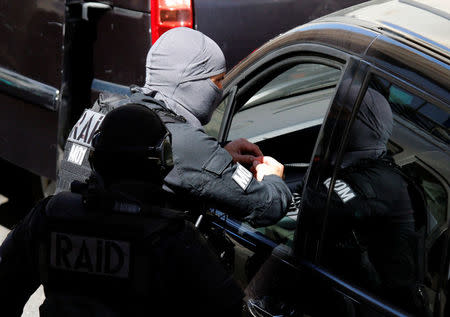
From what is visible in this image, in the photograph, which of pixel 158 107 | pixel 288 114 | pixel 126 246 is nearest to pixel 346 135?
pixel 158 107

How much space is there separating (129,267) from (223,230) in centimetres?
86

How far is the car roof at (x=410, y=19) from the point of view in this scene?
80.4 inches

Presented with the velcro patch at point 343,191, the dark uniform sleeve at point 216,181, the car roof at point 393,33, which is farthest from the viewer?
the dark uniform sleeve at point 216,181

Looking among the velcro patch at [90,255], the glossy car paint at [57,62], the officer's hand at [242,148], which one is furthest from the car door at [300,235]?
Answer: the glossy car paint at [57,62]

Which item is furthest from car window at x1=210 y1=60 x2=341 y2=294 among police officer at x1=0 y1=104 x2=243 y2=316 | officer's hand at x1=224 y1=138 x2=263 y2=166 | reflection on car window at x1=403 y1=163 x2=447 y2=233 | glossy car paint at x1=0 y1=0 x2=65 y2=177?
glossy car paint at x1=0 y1=0 x2=65 y2=177

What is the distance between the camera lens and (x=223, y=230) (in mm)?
2557

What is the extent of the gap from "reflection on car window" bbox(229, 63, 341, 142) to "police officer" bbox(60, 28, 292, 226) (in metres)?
0.45

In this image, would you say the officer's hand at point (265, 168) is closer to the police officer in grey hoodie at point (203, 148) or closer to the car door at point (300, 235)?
the police officer in grey hoodie at point (203, 148)

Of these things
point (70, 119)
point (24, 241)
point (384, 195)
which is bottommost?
point (70, 119)

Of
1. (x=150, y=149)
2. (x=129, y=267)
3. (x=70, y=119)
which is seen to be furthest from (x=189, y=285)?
(x=70, y=119)

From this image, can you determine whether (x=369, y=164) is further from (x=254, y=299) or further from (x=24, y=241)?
(x=24, y=241)

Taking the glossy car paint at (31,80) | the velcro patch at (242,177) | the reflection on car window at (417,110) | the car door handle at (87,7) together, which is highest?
the reflection on car window at (417,110)

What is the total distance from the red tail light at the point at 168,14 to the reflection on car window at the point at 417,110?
2.27m

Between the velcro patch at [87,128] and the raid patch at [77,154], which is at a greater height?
the velcro patch at [87,128]
